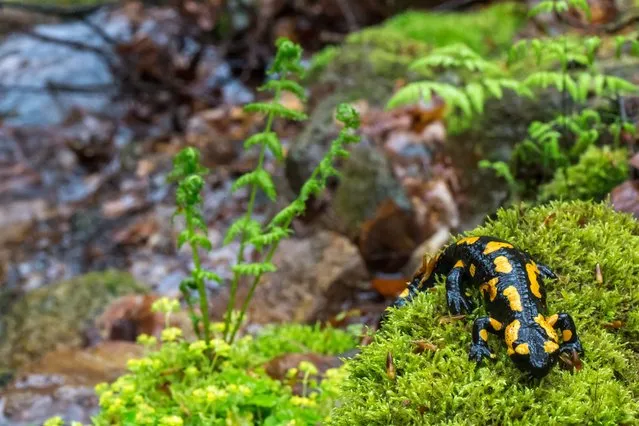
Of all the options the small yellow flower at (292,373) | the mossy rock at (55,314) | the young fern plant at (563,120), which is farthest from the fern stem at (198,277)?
the mossy rock at (55,314)

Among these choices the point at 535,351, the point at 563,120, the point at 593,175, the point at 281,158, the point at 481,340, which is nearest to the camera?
the point at 535,351

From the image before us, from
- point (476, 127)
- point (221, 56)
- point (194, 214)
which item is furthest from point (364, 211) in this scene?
point (221, 56)

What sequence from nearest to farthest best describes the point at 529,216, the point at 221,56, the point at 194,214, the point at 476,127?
the point at 529,216
the point at 194,214
the point at 476,127
the point at 221,56

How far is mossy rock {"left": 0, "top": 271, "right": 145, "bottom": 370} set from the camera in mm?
5137

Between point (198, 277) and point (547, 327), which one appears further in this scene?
point (198, 277)

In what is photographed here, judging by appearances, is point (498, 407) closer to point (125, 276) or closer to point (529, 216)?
point (529, 216)

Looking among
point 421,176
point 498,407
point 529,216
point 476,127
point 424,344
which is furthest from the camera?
point 421,176

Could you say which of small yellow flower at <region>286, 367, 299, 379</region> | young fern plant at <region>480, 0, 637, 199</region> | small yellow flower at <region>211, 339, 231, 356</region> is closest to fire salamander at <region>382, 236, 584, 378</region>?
small yellow flower at <region>286, 367, 299, 379</region>

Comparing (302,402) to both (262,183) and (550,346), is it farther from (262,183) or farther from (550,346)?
(550,346)

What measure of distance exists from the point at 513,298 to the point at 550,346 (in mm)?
241

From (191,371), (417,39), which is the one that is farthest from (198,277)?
(417,39)

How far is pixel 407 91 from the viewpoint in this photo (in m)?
3.84

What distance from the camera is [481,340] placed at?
2.08 m

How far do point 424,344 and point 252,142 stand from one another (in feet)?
4.62
